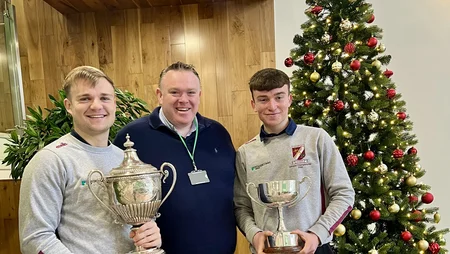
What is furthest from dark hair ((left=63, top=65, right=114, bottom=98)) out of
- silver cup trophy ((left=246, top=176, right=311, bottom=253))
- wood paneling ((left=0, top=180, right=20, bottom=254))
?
wood paneling ((left=0, top=180, right=20, bottom=254))

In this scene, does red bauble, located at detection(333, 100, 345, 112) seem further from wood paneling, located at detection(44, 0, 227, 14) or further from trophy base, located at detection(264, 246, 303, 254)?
wood paneling, located at detection(44, 0, 227, 14)

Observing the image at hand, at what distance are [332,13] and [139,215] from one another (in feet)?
6.97

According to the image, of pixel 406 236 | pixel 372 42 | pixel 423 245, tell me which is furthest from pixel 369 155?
pixel 372 42

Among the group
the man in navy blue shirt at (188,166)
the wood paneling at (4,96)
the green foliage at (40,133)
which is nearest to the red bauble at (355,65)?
the man in navy blue shirt at (188,166)

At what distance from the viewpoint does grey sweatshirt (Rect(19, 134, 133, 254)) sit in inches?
51.0

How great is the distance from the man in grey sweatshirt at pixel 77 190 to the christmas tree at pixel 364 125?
1.63 m

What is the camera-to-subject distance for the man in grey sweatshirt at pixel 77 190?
1303 millimetres

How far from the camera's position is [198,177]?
189cm

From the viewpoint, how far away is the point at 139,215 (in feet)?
4.69

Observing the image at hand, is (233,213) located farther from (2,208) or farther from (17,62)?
(17,62)

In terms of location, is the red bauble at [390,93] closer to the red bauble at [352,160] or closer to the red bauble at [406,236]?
the red bauble at [352,160]

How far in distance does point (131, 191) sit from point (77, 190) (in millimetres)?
191

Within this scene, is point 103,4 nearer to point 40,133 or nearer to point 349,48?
point 40,133

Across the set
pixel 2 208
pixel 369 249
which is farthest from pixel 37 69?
pixel 369 249
